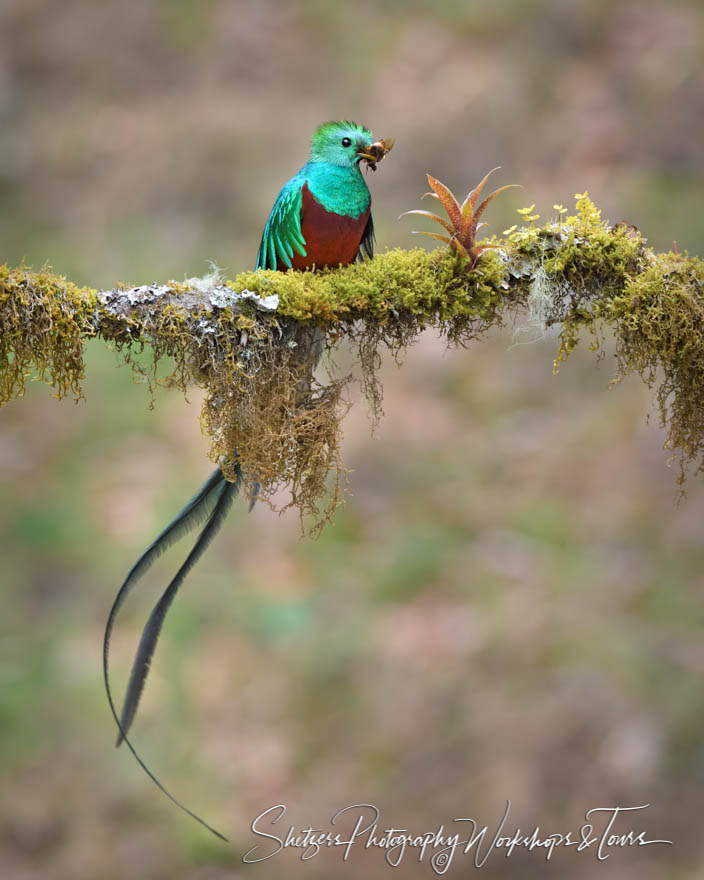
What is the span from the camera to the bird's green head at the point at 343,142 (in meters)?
2.17

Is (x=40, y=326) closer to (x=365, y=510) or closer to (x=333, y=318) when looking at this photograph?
(x=333, y=318)

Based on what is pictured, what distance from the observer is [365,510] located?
16.9ft

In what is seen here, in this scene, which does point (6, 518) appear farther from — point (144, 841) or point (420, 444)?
point (420, 444)

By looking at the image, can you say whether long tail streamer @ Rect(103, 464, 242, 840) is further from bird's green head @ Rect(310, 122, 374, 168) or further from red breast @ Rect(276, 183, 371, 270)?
bird's green head @ Rect(310, 122, 374, 168)

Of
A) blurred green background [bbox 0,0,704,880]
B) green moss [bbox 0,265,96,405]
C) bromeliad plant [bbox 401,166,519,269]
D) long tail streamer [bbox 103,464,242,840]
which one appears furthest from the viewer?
blurred green background [bbox 0,0,704,880]

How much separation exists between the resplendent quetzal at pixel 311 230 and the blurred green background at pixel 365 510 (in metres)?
2.45

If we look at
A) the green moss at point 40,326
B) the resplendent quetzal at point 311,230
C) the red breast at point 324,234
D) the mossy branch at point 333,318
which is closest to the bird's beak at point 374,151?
the resplendent quetzal at point 311,230

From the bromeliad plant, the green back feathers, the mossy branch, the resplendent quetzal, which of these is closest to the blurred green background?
the resplendent quetzal

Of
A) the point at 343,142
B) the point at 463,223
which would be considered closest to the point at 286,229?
the point at 343,142

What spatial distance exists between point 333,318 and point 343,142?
0.48 m

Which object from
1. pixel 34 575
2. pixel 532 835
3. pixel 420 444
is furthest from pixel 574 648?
pixel 34 575

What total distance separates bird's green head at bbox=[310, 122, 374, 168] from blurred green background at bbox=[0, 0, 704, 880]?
2796 millimetres

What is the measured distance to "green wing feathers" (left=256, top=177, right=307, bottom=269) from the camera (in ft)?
7.18

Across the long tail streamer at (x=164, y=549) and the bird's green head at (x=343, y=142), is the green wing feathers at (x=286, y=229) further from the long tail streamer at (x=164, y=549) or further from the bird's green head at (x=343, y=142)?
the long tail streamer at (x=164, y=549)
